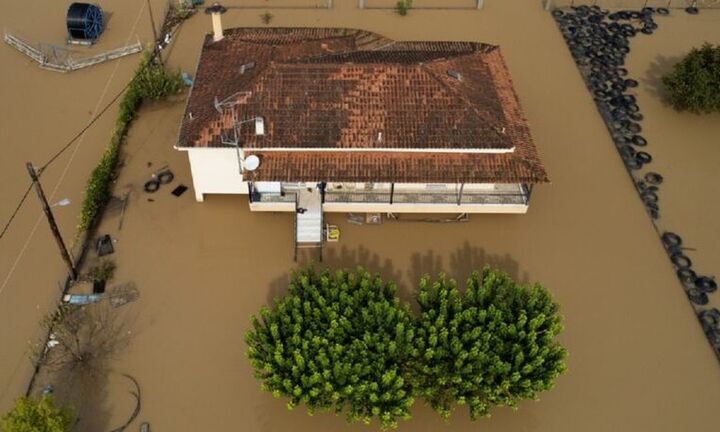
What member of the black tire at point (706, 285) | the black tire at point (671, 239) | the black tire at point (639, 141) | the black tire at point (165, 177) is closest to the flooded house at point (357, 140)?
the black tire at point (165, 177)

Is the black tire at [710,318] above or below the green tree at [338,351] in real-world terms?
below

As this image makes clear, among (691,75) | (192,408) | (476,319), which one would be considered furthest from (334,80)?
(691,75)

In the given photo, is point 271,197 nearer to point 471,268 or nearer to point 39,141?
point 471,268

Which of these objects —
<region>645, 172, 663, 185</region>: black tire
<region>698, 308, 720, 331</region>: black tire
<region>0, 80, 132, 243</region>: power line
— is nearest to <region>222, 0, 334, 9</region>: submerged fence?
<region>0, 80, 132, 243</region>: power line

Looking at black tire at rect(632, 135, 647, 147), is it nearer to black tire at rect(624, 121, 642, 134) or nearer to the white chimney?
black tire at rect(624, 121, 642, 134)

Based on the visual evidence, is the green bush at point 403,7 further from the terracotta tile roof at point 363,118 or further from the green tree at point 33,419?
the green tree at point 33,419
